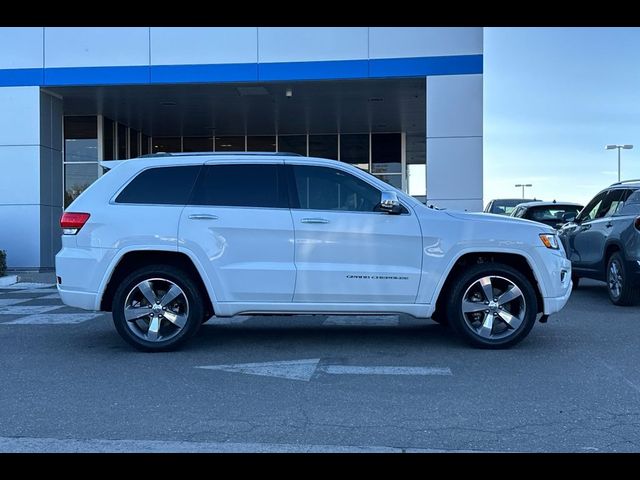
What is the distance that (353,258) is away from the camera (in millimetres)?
6871

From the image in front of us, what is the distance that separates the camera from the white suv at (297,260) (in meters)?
6.87

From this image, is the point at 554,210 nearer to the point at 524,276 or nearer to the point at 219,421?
the point at 524,276

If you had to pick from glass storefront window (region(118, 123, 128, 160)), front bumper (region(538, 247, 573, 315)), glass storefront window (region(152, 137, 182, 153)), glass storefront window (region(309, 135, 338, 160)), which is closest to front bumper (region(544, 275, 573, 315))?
front bumper (region(538, 247, 573, 315))

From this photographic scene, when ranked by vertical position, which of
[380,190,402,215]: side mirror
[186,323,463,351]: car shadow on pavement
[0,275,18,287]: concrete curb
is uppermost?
[380,190,402,215]: side mirror

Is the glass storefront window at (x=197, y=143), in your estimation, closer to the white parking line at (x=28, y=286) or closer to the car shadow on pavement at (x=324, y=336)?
the white parking line at (x=28, y=286)

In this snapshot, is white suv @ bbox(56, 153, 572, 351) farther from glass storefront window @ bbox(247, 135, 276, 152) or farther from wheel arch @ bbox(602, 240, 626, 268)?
glass storefront window @ bbox(247, 135, 276, 152)

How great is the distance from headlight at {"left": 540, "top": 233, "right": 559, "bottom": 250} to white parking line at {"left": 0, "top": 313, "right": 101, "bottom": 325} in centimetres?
594

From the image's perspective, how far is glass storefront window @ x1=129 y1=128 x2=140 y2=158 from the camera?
2262 centimetres

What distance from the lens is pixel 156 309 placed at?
6930mm

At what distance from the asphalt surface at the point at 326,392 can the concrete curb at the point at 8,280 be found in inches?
253

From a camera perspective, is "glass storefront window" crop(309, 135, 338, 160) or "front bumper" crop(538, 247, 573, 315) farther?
"glass storefront window" crop(309, 135, 338, 160)

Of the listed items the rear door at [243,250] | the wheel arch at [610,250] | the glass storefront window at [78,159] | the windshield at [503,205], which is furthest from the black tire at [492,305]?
the windshield at [503,205]
